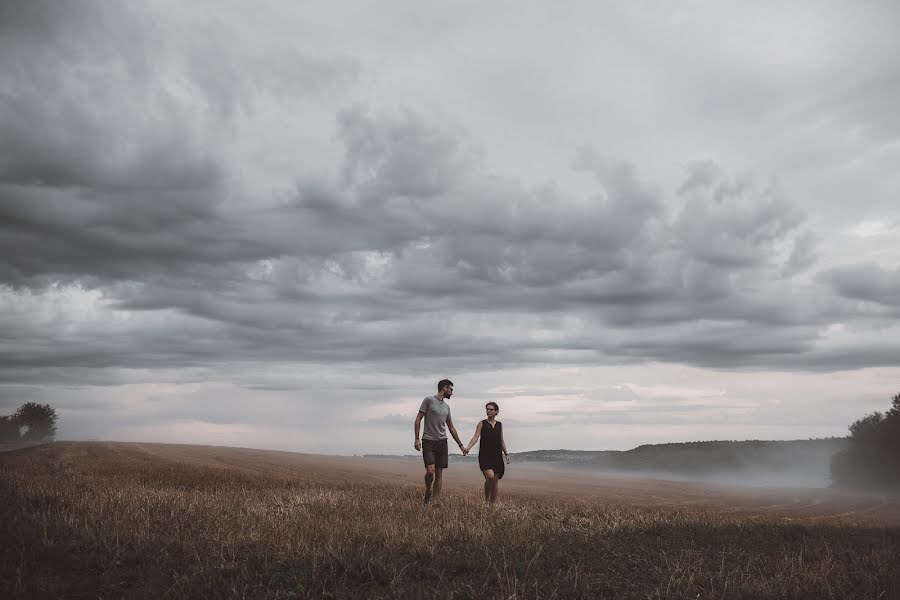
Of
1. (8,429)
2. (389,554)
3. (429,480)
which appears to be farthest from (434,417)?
(8,429)

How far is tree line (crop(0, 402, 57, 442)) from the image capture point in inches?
5344

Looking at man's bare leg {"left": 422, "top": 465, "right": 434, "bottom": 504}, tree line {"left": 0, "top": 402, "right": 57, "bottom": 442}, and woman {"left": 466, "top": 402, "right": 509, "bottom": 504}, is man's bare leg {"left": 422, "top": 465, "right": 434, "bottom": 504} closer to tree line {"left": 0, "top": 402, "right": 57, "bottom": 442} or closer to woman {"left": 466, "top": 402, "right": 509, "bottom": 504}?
woman {"left": 466, "top": 402, "right": 509, "bottom": 504}

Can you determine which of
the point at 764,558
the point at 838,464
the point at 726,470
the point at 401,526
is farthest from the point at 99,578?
the point at 726,470

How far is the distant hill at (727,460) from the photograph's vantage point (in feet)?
507

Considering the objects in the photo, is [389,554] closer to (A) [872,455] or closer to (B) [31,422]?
(A) [872,455]

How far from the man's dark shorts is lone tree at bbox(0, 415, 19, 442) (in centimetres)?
14481

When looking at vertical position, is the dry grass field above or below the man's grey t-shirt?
below

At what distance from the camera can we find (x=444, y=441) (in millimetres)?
15688

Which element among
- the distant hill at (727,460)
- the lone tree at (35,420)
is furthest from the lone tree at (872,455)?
the lone tree at (35,420)

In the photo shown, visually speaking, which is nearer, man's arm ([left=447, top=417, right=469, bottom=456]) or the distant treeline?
man's arm ([left=447, top=417, right=469, bottom=456])

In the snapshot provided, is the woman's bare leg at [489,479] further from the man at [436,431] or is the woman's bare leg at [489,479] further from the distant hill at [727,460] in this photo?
the distant hill at [727,460]

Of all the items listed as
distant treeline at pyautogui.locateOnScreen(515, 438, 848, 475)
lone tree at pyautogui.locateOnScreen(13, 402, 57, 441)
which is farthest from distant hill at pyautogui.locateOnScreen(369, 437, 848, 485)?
lone tree at pyautogui.locateOnScreen(13, 402, 57, 441)

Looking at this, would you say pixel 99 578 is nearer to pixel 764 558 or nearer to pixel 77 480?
pixel 764 558

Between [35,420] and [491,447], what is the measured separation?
494ft
